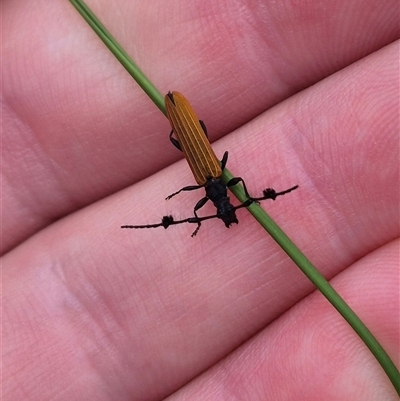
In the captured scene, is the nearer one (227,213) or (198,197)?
(227,213)

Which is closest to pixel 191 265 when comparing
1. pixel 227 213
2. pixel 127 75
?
pixel 227 213

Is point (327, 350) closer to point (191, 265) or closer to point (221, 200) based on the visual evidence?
point (191, 265)

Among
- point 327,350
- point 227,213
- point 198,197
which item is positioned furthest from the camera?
point 198,197

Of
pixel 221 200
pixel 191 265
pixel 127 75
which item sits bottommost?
pixel 191 265

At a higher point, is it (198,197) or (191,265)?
(198,197)

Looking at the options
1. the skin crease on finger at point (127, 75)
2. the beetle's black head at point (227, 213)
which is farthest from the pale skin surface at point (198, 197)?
the beetle's black head at point (227, 213)

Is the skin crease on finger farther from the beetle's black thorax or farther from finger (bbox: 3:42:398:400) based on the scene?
the beetle's black thorax
